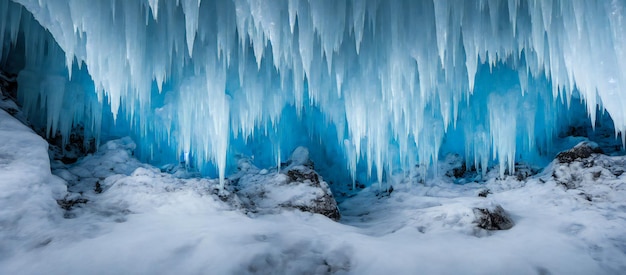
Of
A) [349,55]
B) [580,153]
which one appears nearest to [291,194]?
[349,55]

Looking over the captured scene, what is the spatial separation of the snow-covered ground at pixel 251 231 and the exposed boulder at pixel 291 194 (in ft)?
1.64

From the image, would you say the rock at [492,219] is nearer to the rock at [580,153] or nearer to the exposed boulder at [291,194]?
the exposed boulder at [291,194]

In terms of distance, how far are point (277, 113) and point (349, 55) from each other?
4032 millimetres

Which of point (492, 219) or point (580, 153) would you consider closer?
point (492, 219)

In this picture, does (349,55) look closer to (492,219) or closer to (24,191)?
(492,219)

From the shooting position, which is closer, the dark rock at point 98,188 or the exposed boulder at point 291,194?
the dark rock at point 98,188

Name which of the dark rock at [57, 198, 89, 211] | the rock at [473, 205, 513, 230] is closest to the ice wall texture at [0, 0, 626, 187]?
the dark rock at [57, 198, 89, 211]

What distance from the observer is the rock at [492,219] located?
23.8 ft

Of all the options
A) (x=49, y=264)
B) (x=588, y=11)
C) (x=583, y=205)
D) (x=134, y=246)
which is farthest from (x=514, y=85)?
(x=49, y=264)

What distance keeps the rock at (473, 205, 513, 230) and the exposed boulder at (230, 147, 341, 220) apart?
139 inches

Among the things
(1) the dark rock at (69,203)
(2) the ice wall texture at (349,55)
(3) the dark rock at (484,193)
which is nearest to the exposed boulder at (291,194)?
(2) the ice wall texture at (349,55)

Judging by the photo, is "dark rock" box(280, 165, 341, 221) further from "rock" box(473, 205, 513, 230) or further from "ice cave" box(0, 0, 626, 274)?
"rock" box(473, 205, 513, 230)

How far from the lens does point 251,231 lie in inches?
263

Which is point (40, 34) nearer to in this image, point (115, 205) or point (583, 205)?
point (115, 205)
